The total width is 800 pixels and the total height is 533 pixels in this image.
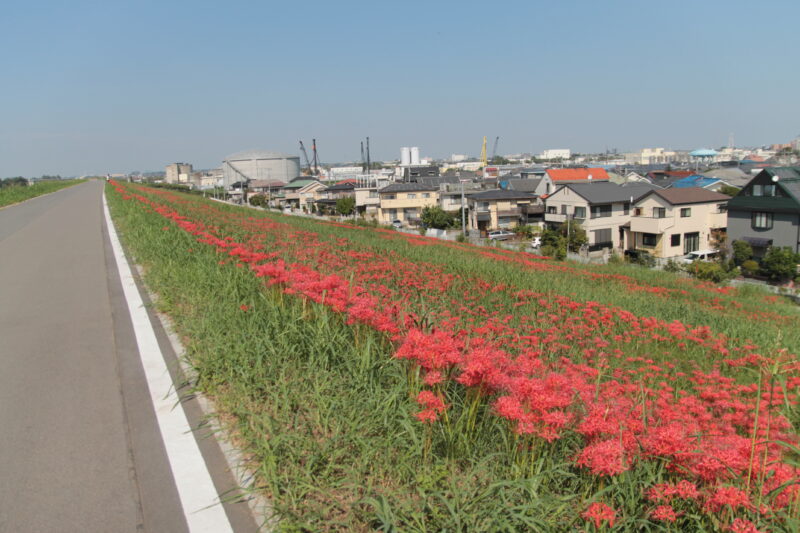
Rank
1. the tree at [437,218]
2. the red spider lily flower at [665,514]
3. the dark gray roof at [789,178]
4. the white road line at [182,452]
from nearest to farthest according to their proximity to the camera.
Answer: the red spider lily flower at [665,514], the white road line at [182,452], the dark gray roof at [789,178], the tree at [437,218]

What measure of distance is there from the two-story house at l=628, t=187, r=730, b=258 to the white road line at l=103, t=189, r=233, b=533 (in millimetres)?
33403

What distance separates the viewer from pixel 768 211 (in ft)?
94.0

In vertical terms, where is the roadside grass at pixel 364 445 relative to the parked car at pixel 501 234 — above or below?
above

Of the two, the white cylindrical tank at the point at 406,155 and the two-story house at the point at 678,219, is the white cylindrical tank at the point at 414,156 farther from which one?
the two-story house at the point at 678,219

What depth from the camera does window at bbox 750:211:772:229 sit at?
28.8 metres

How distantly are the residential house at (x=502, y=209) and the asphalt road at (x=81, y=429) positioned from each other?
141 ft

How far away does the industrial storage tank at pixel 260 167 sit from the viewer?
373 ft

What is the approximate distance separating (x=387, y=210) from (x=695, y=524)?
52.4m

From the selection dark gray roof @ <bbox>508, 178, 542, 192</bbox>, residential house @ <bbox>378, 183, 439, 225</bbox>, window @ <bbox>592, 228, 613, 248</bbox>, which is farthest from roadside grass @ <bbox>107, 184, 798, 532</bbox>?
dark gray roof @ <bbox>508, 178, 542, 192</bbox>

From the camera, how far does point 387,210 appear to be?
5434 cm

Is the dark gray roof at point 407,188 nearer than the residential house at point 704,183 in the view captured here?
No

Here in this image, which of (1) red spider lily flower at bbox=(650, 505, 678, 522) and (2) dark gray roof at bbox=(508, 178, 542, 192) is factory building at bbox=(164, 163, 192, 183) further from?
(1) red spider lily flower at bbox=(650, 505, 678, 522)

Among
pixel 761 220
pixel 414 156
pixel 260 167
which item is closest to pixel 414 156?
pixel 414 156

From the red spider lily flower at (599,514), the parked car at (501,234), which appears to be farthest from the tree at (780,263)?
the red spider lily flower at (599,514)
